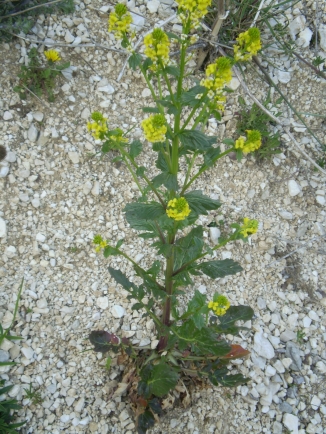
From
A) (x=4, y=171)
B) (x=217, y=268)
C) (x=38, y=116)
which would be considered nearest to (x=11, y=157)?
(x=4, y=171)

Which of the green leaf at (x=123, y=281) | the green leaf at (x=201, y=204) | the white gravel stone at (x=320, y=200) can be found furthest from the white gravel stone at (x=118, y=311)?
the white gravel stone at (x=320, y=200)

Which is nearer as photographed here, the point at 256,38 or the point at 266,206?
the point at 256,38

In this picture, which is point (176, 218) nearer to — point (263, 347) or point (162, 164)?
point (162, 164)

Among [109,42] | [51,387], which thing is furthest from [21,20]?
[51,387]

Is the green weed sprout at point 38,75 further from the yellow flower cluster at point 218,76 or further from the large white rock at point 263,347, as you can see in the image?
the large white rock at point 263,347

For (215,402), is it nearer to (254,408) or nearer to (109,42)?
(254,408)
